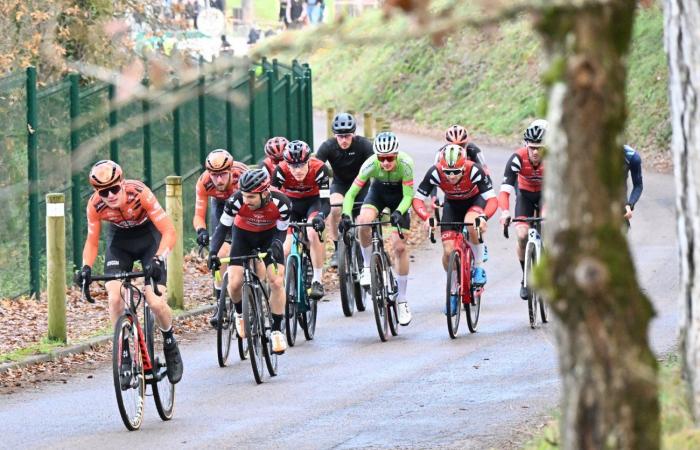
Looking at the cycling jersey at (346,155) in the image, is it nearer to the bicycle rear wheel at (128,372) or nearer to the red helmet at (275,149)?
the red helmet at (275,149)

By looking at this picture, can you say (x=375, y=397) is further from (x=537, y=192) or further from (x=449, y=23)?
(x=449, y=23)

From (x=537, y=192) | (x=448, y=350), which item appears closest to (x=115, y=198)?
(x=448, y=350)

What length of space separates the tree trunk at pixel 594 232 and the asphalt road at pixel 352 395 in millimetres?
5279

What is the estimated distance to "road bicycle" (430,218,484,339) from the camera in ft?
49.3

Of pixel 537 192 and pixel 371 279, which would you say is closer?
pixel 371 279

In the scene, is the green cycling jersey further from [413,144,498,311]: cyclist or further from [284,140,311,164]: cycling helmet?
[284,140,311,164]: cycling helmet

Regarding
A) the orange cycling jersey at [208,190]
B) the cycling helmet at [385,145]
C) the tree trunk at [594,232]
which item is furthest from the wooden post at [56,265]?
the tree trunk at [594,232]

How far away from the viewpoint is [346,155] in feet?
62.0

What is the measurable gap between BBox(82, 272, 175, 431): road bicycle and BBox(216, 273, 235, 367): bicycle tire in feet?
6.03

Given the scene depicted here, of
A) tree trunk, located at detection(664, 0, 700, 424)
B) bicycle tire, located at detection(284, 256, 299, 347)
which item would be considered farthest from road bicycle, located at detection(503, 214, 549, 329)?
tree trunk, located at detection(664, 0, 700, 424)

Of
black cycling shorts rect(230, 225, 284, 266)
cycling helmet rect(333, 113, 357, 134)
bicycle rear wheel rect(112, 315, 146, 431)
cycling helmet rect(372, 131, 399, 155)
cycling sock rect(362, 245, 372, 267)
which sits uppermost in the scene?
cycling helmet rect(333, 113, 357, 134)

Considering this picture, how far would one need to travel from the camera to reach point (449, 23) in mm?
3932

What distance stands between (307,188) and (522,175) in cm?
229

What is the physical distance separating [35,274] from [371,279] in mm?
4944
